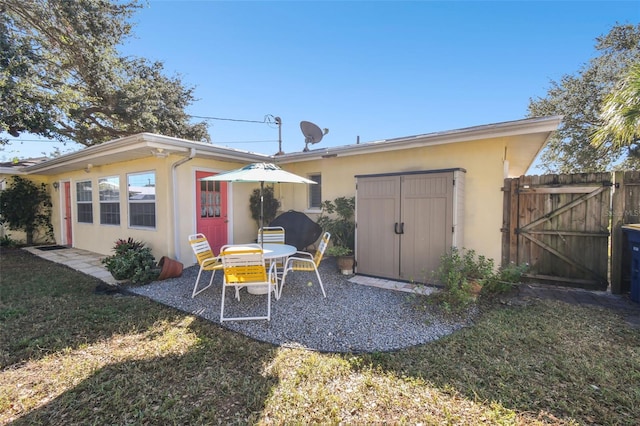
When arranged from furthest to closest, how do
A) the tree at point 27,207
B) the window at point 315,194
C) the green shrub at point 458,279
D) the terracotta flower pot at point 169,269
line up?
the tree at point 27,207, the window at point 315,194, the terracotta flower pot at point 169,269, the green shrub at point 458,279

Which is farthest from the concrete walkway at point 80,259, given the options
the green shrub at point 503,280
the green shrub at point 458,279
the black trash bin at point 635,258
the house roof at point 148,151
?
the black trash bin at point 635,258

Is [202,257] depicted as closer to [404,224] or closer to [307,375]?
[307,375]

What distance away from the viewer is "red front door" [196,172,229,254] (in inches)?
272

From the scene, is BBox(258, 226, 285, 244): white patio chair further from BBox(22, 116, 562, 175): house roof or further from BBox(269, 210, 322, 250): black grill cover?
BBox(22, 116, 562, 175): house roof

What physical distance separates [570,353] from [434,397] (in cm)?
179

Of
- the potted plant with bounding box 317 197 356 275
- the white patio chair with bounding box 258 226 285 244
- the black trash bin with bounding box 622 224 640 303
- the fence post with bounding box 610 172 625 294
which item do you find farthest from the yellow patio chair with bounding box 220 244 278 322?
the fence post with bounding box 610 172 625 294

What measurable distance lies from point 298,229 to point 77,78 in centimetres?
1097

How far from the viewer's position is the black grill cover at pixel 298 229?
7.10 metres

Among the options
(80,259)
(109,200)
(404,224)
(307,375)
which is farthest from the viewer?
(109,200)

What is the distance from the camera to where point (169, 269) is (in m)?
5.70

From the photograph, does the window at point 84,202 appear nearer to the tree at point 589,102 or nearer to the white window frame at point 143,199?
the white window frame at point 143,199

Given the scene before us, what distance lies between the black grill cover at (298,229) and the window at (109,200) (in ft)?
15.6

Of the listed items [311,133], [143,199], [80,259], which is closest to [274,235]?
[143,199]

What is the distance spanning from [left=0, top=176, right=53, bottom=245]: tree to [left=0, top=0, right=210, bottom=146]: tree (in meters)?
2.27
